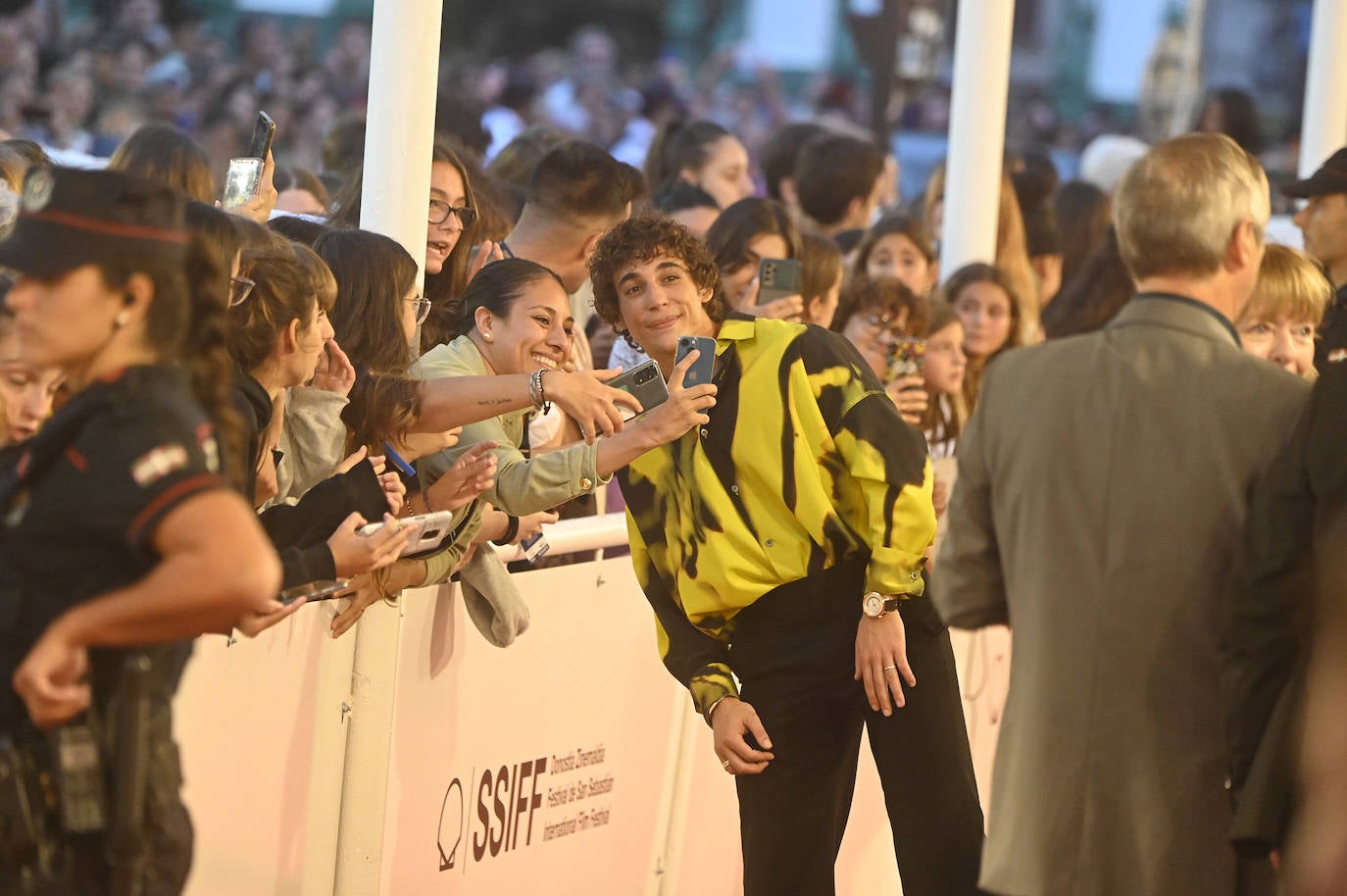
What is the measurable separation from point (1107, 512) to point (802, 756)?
4.20ft

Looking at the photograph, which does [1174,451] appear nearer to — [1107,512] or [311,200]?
[1107,512]

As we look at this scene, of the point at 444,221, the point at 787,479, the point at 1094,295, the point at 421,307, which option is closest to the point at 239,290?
the point at 421,307

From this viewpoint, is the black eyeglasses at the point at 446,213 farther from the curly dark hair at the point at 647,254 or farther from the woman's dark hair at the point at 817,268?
the woman's dark hair at the point at 817,268

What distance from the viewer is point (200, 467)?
8.29ft

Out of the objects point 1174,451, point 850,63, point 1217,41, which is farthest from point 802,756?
point 1217,41

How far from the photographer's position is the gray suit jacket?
2967 millimetres

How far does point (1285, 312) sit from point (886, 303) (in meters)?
1.34

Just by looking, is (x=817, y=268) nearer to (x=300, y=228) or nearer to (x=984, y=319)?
(x=984, y=319)

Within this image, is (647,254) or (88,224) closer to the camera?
(88,224)

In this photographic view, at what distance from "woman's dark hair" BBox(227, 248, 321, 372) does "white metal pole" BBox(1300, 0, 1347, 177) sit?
6.14m

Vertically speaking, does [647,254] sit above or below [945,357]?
above

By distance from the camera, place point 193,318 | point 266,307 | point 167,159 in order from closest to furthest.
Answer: point 193,318
point 266,307
point 167,159

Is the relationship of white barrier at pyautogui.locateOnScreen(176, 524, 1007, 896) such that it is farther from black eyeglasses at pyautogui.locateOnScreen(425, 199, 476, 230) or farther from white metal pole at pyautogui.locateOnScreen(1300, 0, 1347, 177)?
white metal pole at pyautogui.locateOnScreen(1300, 0, 1347, 177)

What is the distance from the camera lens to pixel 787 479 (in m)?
3.99
